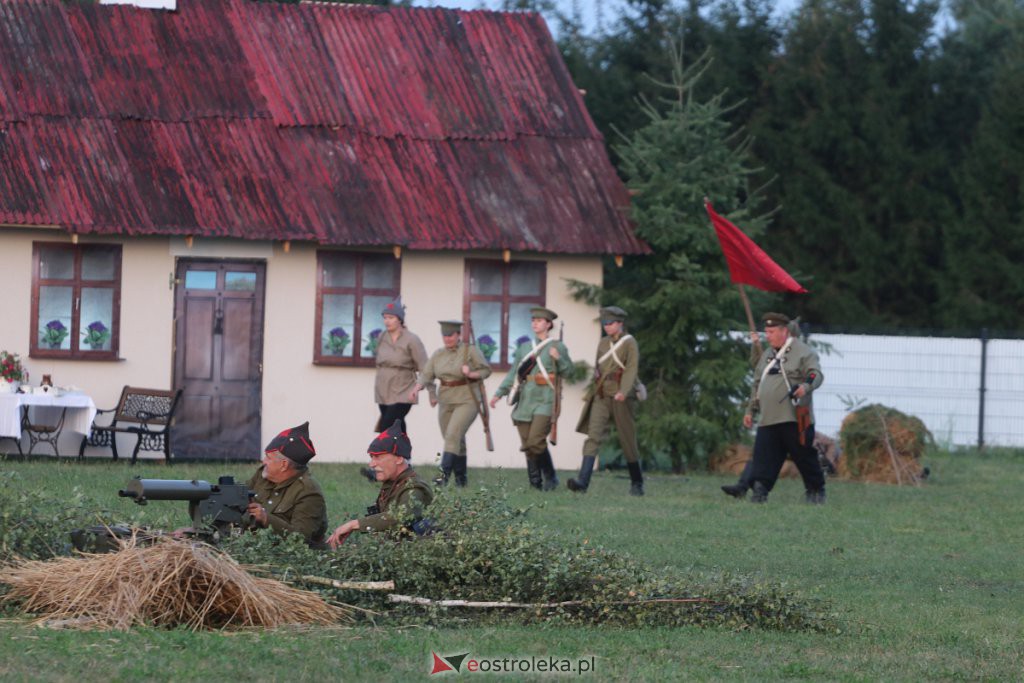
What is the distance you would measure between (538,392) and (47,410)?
19.9ft

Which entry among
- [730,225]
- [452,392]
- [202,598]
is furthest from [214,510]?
[730,225]

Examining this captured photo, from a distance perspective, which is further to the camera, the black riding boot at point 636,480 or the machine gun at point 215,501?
the black riding boot at point 636,480

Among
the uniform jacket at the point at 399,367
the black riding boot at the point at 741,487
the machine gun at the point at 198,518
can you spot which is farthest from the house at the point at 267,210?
the machine gun at the point at 198,518

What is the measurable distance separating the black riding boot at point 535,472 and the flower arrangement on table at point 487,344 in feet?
13.2

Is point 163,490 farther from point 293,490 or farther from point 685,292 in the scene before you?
point 685,292

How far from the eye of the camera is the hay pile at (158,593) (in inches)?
340

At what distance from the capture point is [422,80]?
2286cm

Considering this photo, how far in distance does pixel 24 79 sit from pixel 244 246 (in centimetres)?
350

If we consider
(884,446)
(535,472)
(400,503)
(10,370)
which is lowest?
(535,472)

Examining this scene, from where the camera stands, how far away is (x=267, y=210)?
2080 centimetres

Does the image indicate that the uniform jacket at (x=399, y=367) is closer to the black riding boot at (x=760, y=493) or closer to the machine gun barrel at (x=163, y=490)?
the black riding boot at (x=760, y=493)

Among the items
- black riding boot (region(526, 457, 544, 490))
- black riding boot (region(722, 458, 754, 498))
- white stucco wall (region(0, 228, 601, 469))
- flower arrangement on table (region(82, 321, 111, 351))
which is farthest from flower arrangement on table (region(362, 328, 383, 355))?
black riding boot (region(722, 458, 754, 498))

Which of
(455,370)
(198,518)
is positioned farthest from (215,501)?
(455,370)

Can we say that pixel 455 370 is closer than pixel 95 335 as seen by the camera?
Yes
